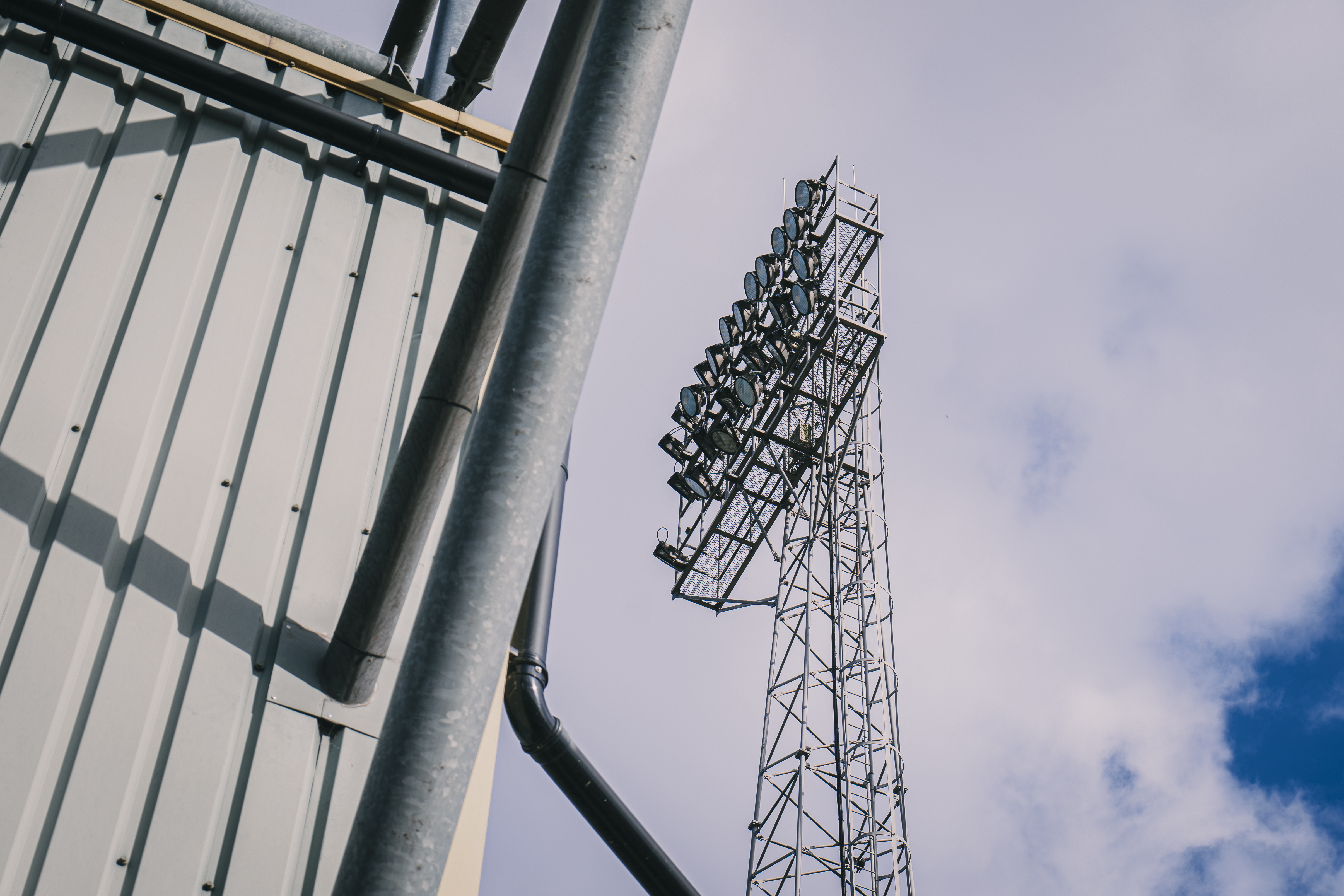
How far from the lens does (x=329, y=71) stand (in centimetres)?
450

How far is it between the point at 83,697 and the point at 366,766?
84cm

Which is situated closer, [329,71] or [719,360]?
[329,71]

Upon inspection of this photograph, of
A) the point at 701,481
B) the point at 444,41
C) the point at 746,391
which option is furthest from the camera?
the point at 701,481


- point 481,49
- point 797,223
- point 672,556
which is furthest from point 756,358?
point 481,49

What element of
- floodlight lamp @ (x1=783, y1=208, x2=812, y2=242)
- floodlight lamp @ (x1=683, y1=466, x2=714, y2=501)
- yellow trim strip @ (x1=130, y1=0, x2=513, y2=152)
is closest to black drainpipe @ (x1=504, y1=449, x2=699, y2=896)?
yellow trim strip @ (x1=130, y1=0, x2=513, y2=152)

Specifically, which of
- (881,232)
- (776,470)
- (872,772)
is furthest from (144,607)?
(881,232)

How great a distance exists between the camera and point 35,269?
11.7 ft

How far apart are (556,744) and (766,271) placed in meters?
11.1

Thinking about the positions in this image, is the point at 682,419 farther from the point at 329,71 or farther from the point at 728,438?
the point at 329,71

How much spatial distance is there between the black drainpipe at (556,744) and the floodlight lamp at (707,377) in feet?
33.5

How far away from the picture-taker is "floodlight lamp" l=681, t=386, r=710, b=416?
16094 millimetres

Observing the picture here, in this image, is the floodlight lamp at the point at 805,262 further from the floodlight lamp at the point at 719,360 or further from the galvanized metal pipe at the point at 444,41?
the galvanized metal pipe at the point at 444,41

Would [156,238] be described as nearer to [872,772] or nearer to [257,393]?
[257,393]

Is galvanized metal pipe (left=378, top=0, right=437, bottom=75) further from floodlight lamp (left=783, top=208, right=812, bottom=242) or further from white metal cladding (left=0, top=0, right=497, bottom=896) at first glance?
floodlight lamp (left=783, top=208, right=812, bottom=242)
